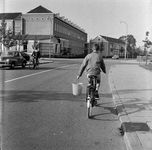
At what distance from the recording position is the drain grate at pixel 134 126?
4.87 m

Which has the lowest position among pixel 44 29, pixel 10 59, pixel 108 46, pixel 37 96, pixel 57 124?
pixel 57 124

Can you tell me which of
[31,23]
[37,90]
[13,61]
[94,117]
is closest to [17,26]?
[31,23]

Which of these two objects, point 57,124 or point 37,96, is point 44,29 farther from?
point 57,124

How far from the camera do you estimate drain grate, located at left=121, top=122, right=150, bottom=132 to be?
16.0ft

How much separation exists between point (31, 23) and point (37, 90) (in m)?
57.2

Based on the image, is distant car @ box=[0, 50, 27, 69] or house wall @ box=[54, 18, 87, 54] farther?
house wall @ box=[54, 18, 87, 54]

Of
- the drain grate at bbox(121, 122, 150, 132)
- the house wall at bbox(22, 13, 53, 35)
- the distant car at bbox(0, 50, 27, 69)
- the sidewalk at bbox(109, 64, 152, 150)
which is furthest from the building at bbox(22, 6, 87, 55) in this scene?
the drain grate at bbox(121, 122, 150, 132)

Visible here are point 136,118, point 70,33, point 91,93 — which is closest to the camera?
point 136,118

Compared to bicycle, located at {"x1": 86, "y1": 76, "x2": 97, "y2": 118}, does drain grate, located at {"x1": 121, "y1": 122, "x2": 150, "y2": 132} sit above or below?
below

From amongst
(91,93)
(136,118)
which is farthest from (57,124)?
(136,118)

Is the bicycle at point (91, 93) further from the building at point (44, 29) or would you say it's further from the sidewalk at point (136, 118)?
the building at point (44, 29)

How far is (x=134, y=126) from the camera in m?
5.08

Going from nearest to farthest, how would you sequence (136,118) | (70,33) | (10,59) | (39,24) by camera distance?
(136,118), (10,59), (39,24), (70,33)

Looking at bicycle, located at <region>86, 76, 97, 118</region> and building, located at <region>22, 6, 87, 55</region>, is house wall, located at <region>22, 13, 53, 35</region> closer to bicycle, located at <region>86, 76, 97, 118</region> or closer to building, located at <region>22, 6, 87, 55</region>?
building, located at <region>22, 6, 87, 55</region>
